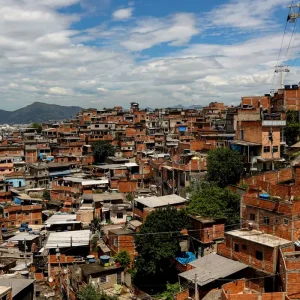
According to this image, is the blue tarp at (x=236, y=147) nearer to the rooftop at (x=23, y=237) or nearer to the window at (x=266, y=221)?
the window at (x=266, y=221)

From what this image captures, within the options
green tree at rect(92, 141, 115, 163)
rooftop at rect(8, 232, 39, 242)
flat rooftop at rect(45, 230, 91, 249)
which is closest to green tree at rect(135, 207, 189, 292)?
flat rooftop at rect(45, 230, 91, 249)

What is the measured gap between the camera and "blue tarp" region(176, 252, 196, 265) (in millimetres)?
23297

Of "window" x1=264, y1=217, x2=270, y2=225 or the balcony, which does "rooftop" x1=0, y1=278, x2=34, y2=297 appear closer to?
"window" x1=264, y1=217, x2=270, y2=225

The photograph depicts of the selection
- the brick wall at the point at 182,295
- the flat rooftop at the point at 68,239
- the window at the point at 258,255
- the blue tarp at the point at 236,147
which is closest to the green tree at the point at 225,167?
the blue tarp at the point at 236,147

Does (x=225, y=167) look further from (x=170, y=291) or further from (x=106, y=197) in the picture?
(x=106, y=197)

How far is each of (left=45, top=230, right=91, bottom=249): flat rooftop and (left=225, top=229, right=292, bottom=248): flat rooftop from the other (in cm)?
1166

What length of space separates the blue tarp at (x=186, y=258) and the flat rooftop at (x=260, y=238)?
371 cm

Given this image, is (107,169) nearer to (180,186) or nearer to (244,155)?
(180,186)

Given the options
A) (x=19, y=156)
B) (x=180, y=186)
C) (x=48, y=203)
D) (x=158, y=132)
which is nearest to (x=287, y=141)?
(x=180, y=186)

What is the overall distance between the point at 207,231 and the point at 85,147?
3969 cm

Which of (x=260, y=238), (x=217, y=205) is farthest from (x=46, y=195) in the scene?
(x=260, y=238)

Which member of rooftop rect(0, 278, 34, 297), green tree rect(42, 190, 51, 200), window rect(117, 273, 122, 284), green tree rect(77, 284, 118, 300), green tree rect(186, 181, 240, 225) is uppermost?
green tree rect(186, 181, 240, 225)

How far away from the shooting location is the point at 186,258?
937 inches

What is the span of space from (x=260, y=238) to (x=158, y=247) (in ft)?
19.8
